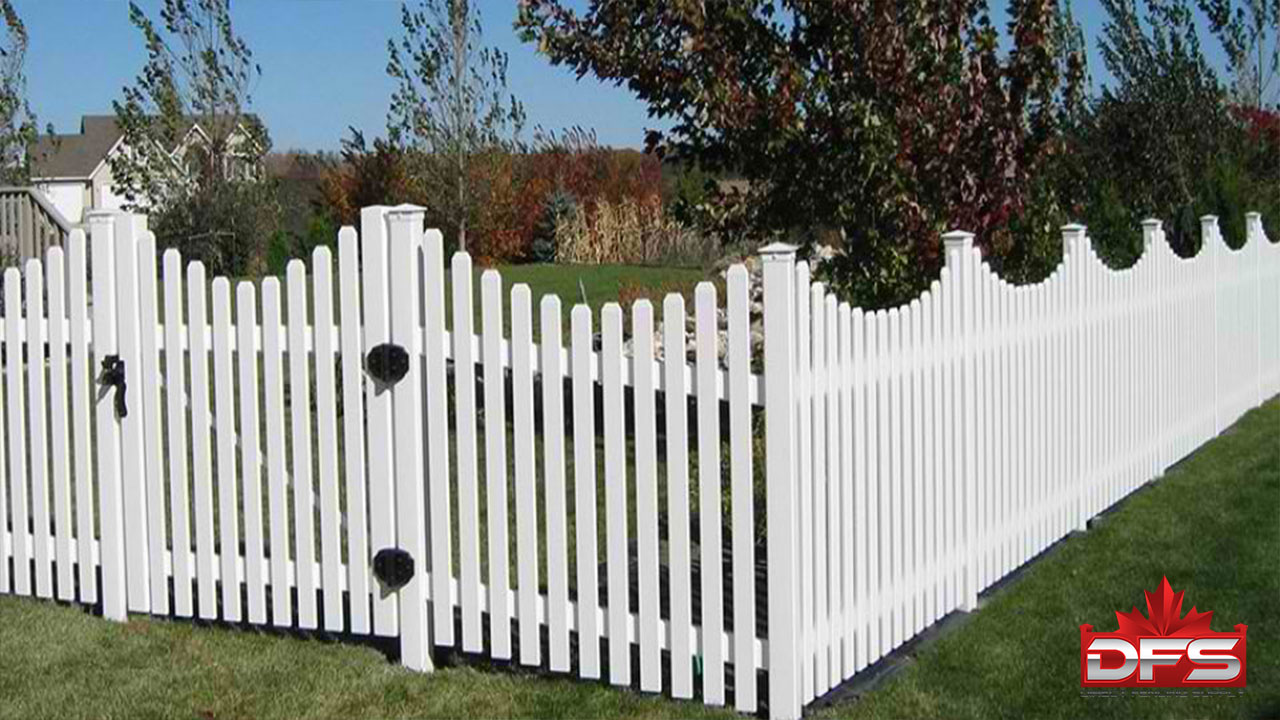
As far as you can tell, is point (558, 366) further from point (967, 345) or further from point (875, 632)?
point (967, 345)

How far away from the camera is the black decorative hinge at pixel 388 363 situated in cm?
590

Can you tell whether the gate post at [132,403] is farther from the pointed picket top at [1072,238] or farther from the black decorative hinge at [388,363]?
the pointed picket top at [1072,238]

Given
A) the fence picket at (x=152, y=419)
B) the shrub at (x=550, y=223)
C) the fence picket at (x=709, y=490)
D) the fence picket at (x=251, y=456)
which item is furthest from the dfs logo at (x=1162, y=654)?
the shrub at (x=550, y=223)

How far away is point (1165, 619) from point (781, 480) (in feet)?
7.36

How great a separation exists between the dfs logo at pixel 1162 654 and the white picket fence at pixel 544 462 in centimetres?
69

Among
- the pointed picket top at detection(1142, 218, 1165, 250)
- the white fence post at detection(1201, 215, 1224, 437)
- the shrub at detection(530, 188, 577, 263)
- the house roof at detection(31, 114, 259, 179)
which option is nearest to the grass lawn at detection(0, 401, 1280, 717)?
the pointed picket top at detection(1142, 218, 1165, 250)

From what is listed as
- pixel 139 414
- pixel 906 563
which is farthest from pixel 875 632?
pixel 139 414

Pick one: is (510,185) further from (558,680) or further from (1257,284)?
(558,680)

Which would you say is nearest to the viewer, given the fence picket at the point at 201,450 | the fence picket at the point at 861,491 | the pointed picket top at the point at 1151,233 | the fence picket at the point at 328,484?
the fence picket at the point at 861,491

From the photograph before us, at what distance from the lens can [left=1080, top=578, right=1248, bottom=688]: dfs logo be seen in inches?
235

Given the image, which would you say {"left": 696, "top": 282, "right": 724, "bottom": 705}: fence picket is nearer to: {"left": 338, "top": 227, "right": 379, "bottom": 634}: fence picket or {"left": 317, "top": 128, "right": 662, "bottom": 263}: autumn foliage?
{"left": 338, "top": 227, "right": 379, "bottom": 634}: fence picket

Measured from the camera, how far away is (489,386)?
18.9 feet

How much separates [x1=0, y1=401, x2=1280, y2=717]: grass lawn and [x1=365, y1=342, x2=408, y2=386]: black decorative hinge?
3.62ft

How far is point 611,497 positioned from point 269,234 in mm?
20855
